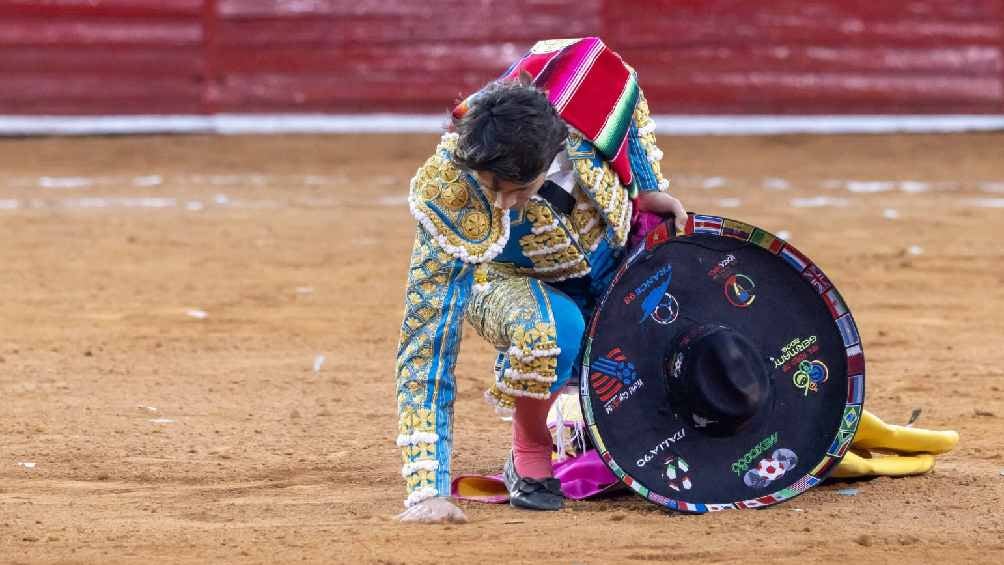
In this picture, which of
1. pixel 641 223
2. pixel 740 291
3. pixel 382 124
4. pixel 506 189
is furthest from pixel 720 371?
pixel 382 124

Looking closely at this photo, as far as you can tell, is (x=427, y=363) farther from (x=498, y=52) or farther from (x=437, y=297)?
(x=498, y=52)

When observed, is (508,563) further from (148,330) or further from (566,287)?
(148,330)

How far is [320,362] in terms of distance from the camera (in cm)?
500

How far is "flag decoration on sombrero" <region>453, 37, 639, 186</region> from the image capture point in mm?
3299

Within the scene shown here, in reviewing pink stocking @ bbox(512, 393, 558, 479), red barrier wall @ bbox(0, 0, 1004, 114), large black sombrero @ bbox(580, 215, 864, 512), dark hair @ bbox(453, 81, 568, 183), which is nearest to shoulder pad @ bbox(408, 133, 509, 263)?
dark hair @ bbox(453, 81, 568, 183)

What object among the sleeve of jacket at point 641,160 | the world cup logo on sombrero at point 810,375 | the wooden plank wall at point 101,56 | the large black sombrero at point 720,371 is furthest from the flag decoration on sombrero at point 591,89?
the wooden plank wall at point 101,56

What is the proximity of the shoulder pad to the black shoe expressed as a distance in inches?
20.4

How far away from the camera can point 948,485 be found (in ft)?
11.4

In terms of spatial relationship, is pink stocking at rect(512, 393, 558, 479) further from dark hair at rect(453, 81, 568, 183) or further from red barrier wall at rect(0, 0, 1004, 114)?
red barrier wall at rect(0, 0, 1004, 114)

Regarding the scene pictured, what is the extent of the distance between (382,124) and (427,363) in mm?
8454

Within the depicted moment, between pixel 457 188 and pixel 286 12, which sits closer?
pixel 457 188

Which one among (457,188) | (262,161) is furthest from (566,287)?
(262,161)

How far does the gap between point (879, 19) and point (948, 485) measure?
822 cm

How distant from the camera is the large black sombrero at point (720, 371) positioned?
10.5ft
